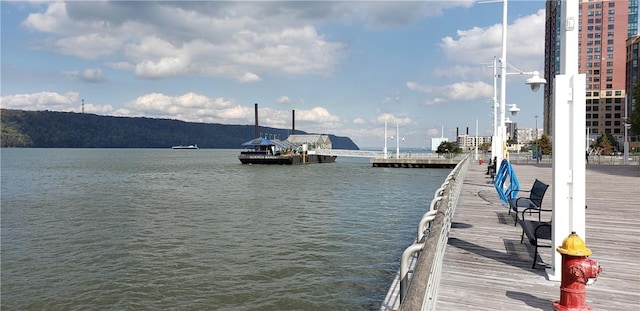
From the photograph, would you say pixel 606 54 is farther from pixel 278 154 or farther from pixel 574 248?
pixel 574 248

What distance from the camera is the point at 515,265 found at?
5.39 meters

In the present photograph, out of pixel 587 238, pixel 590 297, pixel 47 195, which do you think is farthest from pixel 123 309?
pixel 47 195

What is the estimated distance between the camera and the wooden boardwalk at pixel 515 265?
421 cm

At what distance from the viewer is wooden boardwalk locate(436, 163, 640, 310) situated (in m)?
4.21

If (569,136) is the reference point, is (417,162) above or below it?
below

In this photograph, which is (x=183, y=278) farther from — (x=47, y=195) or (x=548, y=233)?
(x=47, y=195)

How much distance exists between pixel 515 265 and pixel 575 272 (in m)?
1.80

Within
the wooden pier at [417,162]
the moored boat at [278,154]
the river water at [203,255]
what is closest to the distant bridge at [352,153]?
the moored boat at [278,154]

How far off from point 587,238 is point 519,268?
247 centimetres

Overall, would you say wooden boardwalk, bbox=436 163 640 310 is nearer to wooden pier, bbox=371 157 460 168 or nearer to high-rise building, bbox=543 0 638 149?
wooden pier, bbox=371 157 460 168

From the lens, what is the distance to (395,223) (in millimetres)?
15742

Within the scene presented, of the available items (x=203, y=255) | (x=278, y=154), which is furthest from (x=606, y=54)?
(x=203, y=255)

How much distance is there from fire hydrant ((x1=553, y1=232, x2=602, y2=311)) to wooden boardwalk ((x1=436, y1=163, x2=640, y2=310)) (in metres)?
0.32

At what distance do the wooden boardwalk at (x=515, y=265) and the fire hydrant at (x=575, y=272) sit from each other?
320 mm
